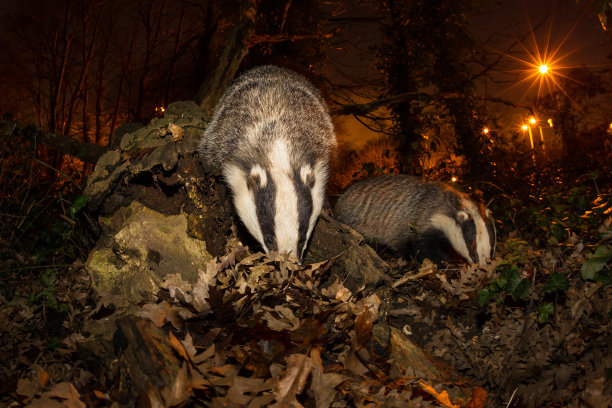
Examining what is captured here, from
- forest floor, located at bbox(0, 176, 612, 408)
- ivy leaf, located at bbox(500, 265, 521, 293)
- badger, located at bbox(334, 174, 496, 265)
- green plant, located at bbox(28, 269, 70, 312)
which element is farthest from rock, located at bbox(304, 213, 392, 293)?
green plant, located at bbox(28, 269, 70, 312)

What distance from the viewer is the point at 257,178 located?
2.79 metres

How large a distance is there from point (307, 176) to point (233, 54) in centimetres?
332

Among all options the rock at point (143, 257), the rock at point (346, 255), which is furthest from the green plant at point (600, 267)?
the rock at point (143, 257)

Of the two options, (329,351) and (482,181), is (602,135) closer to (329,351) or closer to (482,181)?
(482,181)

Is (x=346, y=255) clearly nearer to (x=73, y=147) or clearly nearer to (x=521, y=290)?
(x=521, y=290)

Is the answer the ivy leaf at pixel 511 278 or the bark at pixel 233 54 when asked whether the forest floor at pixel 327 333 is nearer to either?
the ivy leaf at pixel 511 278

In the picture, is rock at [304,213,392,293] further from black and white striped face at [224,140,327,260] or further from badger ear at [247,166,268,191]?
badger ear at [247,166,268,191]

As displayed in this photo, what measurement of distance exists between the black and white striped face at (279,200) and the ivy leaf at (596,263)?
160 centimetres

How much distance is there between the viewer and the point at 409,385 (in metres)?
1.96

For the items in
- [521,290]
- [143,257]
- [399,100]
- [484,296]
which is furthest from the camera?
[399,100]

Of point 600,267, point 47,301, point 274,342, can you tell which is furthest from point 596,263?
point 47,301

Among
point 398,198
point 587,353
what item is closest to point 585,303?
point 587,353

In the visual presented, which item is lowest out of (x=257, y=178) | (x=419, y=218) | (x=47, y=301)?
(x=47, y=301)

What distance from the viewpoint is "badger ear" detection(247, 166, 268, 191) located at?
2.76 metres
